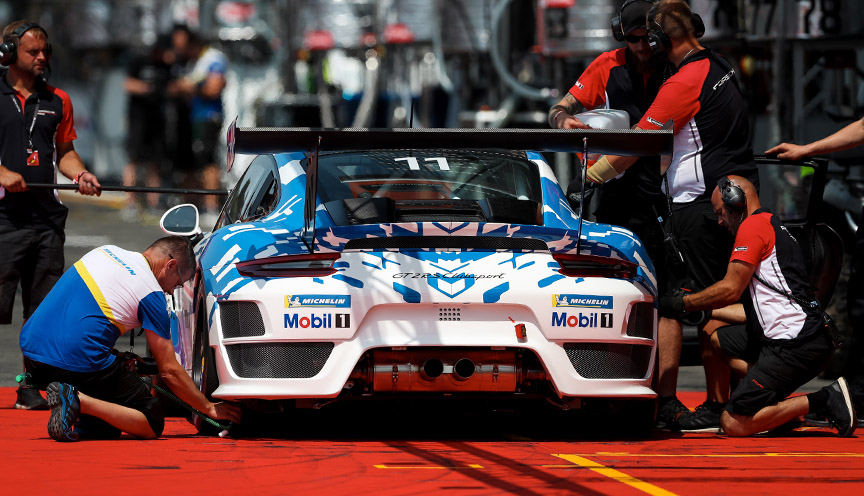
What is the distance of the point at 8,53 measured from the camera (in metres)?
9.25

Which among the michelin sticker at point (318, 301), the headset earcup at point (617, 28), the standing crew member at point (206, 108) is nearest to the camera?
the michelin sticker at point (318, 301)

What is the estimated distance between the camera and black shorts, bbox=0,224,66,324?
359 inches

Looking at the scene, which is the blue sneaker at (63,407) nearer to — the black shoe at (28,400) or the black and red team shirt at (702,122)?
the black shoe at (28,400)

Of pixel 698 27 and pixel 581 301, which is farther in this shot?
pixel 698 27

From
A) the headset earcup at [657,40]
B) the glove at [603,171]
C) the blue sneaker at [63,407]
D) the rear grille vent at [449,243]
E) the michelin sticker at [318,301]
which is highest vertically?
the headset earcup at [657,40]

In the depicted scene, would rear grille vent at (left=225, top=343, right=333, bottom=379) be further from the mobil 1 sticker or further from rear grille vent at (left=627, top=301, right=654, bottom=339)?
rear grille vent at (left=627, top=301, right=654, bottom=339)

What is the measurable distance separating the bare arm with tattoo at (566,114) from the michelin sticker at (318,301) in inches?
87.0

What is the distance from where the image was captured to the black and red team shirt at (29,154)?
923 cm

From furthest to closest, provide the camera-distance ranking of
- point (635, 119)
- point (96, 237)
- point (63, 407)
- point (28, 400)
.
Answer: point (96, 237) < point (635, 119) < point (28, 400) < point (63, 407)

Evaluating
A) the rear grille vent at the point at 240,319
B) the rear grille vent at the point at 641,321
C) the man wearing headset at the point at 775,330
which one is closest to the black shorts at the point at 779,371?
the man wearing headset at the point at 775,330

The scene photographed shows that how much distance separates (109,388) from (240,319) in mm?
778

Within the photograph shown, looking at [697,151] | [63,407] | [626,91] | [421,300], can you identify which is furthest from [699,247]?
[63,407]

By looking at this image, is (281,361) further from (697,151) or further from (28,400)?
(697,151)

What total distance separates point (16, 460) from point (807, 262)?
4231mm
